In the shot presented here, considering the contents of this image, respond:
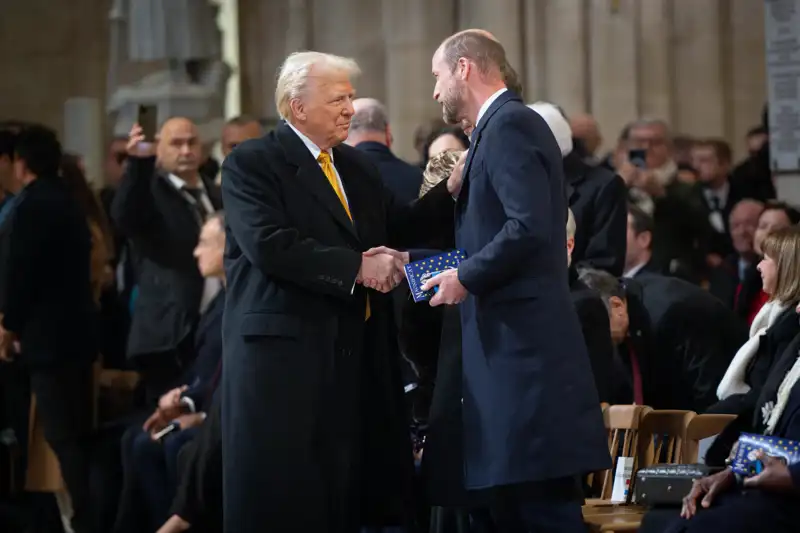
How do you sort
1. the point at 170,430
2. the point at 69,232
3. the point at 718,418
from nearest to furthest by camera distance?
the point at 718,418
the point at 170,430
the point at 69,232

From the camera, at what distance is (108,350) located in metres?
9.02

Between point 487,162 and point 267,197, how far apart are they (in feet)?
2.43

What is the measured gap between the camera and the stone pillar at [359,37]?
42.6 ft

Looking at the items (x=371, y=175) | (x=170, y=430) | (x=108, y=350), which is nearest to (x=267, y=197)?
(x=371, y=175)

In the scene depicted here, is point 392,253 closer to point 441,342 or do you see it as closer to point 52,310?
point 441,342

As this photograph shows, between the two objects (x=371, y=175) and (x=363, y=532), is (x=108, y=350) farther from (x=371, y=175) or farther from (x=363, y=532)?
(x=371, y=175)

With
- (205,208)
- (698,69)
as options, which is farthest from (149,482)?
(698,69)

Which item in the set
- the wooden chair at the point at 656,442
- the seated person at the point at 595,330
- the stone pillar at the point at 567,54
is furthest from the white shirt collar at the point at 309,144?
the stone pillar at the point at 567,54

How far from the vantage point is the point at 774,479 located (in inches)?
186

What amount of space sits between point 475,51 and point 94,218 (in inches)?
161

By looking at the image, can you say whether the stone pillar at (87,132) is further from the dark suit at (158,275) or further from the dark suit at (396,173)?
the dark suit at (396,173)

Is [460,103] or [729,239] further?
[729,239]

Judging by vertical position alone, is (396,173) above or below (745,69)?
below

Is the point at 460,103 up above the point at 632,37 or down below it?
below
